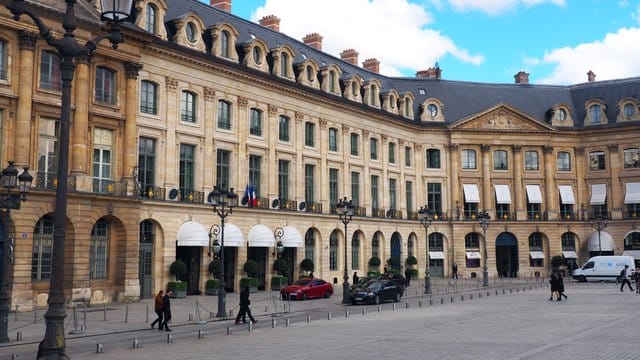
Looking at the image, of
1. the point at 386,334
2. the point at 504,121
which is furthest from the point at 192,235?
the point at 504,121

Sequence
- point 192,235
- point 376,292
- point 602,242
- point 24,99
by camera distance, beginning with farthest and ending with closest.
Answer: point 602,242
point 192,235
point 376,292
point 24,99

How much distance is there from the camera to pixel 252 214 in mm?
47156

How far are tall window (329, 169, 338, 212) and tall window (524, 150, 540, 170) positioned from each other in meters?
24.8

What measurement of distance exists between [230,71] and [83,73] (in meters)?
12.7

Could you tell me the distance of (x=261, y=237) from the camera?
46688mm

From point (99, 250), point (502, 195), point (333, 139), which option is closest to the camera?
point (99, 250)

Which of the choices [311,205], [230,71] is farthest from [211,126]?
[311,205]

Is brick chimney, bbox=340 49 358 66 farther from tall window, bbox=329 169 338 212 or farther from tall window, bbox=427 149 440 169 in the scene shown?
tall window, bbox=329 169 338 212

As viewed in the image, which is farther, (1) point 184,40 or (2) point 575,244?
(2) point 575,244

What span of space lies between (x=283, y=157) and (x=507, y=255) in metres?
32.1

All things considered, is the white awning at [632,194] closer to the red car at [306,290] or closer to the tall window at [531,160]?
the tall window at [531,160]

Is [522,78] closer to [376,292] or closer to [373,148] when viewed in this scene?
[373,148]

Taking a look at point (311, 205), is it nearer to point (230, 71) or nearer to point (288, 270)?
point (288, 270)

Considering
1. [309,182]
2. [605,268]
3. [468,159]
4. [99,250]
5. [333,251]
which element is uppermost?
[468,159]
